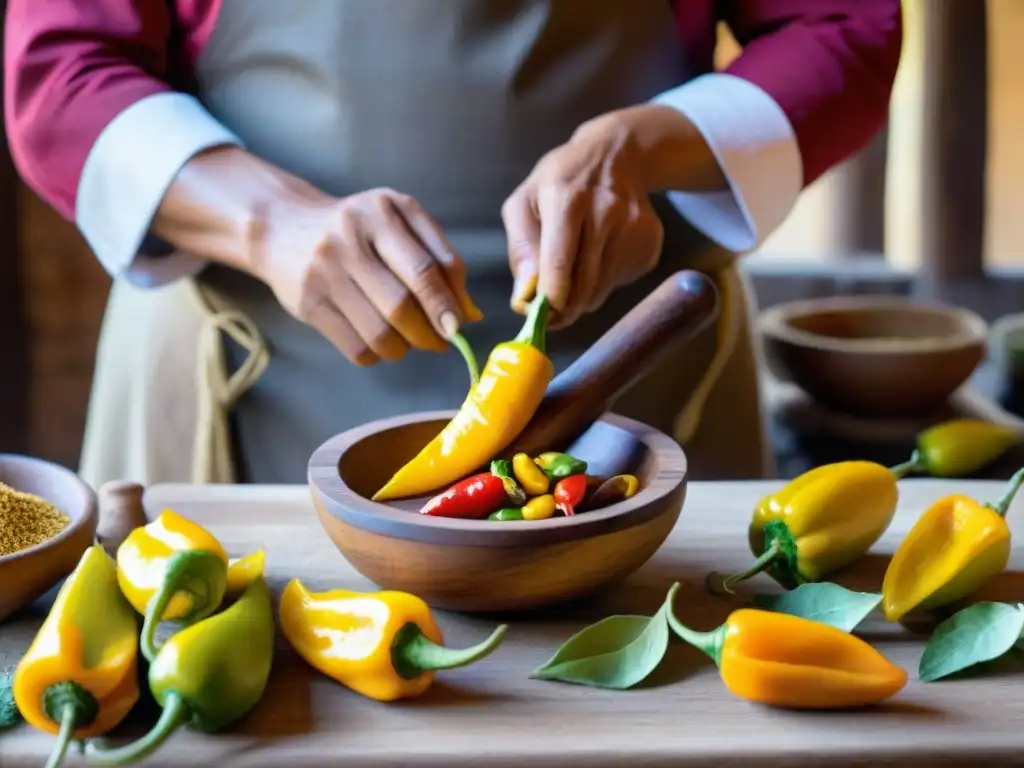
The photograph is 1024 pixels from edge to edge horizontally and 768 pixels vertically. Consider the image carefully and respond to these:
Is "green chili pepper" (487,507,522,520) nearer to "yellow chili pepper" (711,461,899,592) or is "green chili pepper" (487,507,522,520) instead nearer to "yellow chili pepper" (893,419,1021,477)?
"yellow chili pepper" (711,461,899,592)

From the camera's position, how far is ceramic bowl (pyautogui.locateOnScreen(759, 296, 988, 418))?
1.48 metres

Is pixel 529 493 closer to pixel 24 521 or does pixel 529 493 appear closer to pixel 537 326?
pixel 537 326

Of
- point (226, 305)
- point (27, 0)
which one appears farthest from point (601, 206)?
point (27, 0)

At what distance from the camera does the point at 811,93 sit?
117 cm

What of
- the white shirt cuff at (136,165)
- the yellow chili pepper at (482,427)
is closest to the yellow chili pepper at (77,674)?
the yellow chili pepper at (482,427)

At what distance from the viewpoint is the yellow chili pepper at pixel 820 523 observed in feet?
2.65

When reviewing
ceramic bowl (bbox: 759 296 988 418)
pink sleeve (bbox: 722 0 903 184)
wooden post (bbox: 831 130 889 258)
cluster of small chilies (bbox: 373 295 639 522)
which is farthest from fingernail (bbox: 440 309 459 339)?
wooden post (bbox: 831 130 889 258)

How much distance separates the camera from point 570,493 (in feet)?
2.48

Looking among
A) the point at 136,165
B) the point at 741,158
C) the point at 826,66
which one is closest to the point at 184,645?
the point at 136,165

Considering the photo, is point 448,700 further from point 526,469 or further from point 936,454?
point 936,454

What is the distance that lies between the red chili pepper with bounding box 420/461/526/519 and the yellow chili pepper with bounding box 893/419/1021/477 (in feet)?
1.94

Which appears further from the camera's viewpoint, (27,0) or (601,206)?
(27,0)

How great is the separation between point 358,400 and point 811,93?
55 cm

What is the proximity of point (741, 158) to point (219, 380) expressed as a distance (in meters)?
0.58
